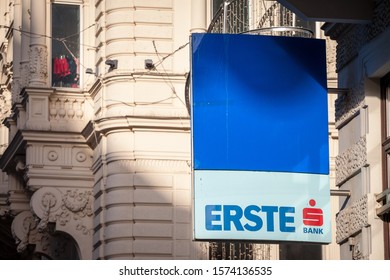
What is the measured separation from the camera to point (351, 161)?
19.6 meters

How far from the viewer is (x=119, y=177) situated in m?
35.1

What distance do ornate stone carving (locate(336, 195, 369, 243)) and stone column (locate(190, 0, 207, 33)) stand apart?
15585mm

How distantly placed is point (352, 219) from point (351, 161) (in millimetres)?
695

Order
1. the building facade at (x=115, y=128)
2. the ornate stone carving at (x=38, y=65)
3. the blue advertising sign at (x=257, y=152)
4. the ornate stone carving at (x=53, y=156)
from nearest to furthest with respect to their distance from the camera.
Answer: the blue advertising sign at (x=257, y=152) < the building facade at (x=115, y=128) < the ornate stone carving at (x=53, y=156) < the ornate stone carving at (x=38, y=65)

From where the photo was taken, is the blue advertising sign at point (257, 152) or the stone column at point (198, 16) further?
the stone column at point (198, 16)

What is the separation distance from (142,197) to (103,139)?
64.0 inches

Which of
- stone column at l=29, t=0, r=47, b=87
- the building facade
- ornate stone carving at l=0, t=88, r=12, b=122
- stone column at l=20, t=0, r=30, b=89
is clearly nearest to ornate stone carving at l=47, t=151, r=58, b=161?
the building facade

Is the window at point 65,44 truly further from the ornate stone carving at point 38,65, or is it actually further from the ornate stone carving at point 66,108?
the ornate stone carving at point 66,108

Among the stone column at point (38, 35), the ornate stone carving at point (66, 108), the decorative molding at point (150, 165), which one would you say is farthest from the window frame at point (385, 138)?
the stone column at point (38, 35)

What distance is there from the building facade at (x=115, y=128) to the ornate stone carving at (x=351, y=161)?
12409 mm

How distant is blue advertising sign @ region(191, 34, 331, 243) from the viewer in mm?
18672

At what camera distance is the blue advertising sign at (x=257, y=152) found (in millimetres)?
18672

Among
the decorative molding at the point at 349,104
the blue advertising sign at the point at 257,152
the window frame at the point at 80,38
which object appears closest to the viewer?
the blue advertising sign at the point at 257,152
